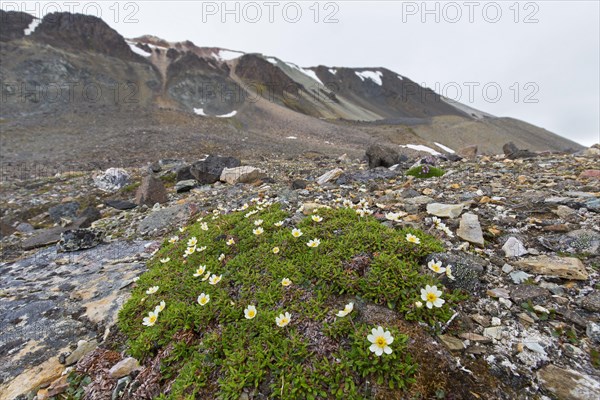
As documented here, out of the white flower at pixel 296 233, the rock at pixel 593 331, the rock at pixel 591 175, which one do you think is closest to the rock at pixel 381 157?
the rock at pixel 591 175

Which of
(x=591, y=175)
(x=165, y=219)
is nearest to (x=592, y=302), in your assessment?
(x=591, y=175)

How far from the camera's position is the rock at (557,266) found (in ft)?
10.5

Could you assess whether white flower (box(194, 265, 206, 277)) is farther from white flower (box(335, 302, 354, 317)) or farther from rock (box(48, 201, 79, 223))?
rock (box(48, 201, 79, 223))

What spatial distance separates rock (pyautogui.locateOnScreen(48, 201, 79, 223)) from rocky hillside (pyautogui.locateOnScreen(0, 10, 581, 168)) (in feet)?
39.2

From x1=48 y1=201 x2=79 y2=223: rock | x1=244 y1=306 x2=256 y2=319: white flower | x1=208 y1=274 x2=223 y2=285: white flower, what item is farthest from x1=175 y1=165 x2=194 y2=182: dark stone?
x1=244 y1=306 x2=256 y2=319: white flower

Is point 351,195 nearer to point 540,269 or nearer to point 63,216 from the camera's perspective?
point 540,269

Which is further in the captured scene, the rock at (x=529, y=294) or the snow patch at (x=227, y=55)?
the snow patch at (x=227, y=55)

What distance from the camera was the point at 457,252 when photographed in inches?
152

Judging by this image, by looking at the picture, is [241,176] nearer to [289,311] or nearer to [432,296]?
[289,311]

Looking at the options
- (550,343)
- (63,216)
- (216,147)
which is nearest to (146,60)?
(216,147)

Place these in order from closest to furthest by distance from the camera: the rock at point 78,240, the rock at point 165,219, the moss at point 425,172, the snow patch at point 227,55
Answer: the rock at point 78,240 < the rock at point 165,219 < the moss at point 425,172 < the snow patch at point 227,55

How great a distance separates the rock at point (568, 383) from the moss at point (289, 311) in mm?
831

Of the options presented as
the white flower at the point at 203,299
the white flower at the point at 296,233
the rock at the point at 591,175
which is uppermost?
the rock at the point at 591,175

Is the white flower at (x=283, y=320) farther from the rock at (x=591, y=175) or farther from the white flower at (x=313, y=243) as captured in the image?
the rock at (x=591, y=175)
